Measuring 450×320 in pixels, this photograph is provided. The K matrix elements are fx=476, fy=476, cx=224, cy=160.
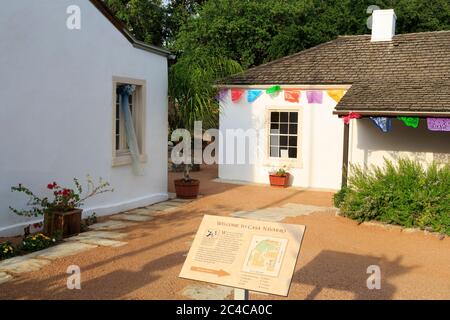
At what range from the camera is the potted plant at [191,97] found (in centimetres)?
1065

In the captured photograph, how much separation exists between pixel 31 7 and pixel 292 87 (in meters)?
7.76

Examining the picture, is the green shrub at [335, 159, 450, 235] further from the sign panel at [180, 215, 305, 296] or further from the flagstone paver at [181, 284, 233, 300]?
the sign panel at [180, 215, 305, 296]

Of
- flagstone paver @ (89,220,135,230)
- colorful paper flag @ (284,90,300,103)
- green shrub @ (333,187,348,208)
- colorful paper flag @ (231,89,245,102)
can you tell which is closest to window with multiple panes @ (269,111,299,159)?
colorful paper flag @ (284,90,300,103)

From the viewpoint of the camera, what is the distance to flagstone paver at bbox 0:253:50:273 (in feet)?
19.0

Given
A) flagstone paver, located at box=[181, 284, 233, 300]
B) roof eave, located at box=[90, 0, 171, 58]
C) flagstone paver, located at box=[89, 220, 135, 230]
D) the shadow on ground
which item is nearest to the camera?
flagstone paver, located at box=[181, 284, 233, 300]

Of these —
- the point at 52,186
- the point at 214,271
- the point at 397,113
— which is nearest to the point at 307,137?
the point at 397,113

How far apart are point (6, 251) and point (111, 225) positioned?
2.27 meters

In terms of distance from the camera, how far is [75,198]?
25.8ft

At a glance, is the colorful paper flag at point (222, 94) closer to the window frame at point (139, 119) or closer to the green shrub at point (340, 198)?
the window frame at point (139, 119)

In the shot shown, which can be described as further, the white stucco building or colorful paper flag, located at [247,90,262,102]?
colorful paper flag, located at [247,90,262,102]

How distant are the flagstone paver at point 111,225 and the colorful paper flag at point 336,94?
7029 millimetres

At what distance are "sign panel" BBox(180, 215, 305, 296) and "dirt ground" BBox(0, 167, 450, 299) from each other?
1.29m
